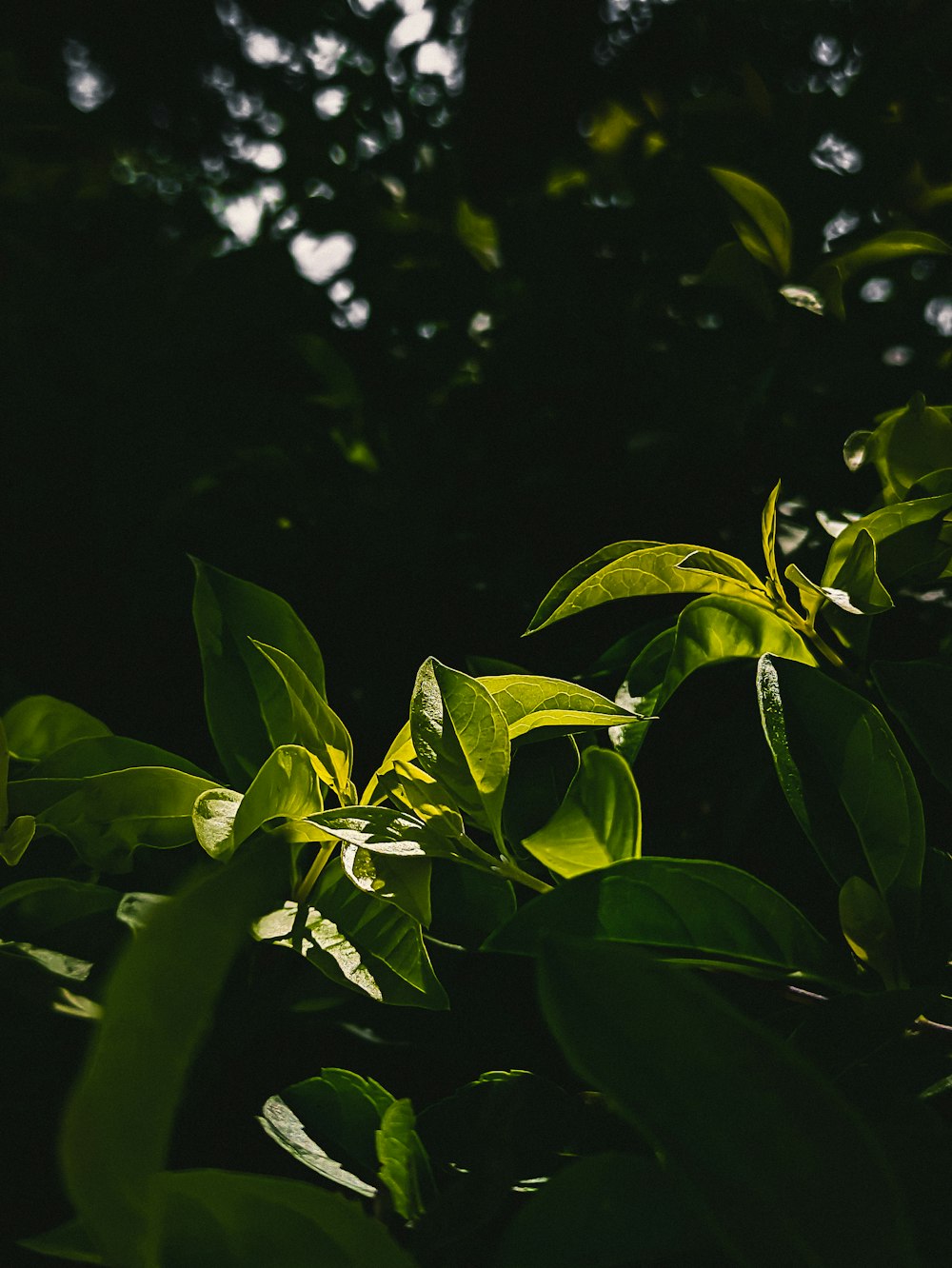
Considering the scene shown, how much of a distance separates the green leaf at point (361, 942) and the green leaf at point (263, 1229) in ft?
0.32

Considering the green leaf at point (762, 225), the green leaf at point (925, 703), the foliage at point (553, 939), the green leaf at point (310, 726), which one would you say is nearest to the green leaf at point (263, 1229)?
the foliage at point (553, 939)

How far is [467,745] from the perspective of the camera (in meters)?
0.41

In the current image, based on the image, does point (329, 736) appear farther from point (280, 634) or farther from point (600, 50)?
point (600, 50)

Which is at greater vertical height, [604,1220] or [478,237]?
[478,237]

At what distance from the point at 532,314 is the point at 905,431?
604mm

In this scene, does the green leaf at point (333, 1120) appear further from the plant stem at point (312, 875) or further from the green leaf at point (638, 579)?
the green leaf at point (638, 579)

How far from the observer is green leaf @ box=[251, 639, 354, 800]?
47 centimetres

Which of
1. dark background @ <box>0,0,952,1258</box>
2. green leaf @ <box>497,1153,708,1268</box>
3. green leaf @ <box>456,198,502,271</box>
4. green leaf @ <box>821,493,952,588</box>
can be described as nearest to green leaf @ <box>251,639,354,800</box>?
dark background @ <box>0,0,952,1258</box>

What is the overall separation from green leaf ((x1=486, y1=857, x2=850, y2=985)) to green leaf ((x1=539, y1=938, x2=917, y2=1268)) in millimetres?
105

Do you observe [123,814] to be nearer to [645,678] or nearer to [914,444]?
[645,678]

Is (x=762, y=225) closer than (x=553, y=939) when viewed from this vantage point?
No

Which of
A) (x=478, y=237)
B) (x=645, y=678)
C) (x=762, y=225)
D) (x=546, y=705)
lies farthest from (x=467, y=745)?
(x=478, y=237)

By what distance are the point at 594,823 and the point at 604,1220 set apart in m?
0.16

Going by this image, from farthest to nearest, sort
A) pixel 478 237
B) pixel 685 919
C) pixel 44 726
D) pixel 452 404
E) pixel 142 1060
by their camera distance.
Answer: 1. pixel 478 237
2. pixel 452 404
3. pixel 44 726
4. pixel 685 919
5. pixel 142 1060
